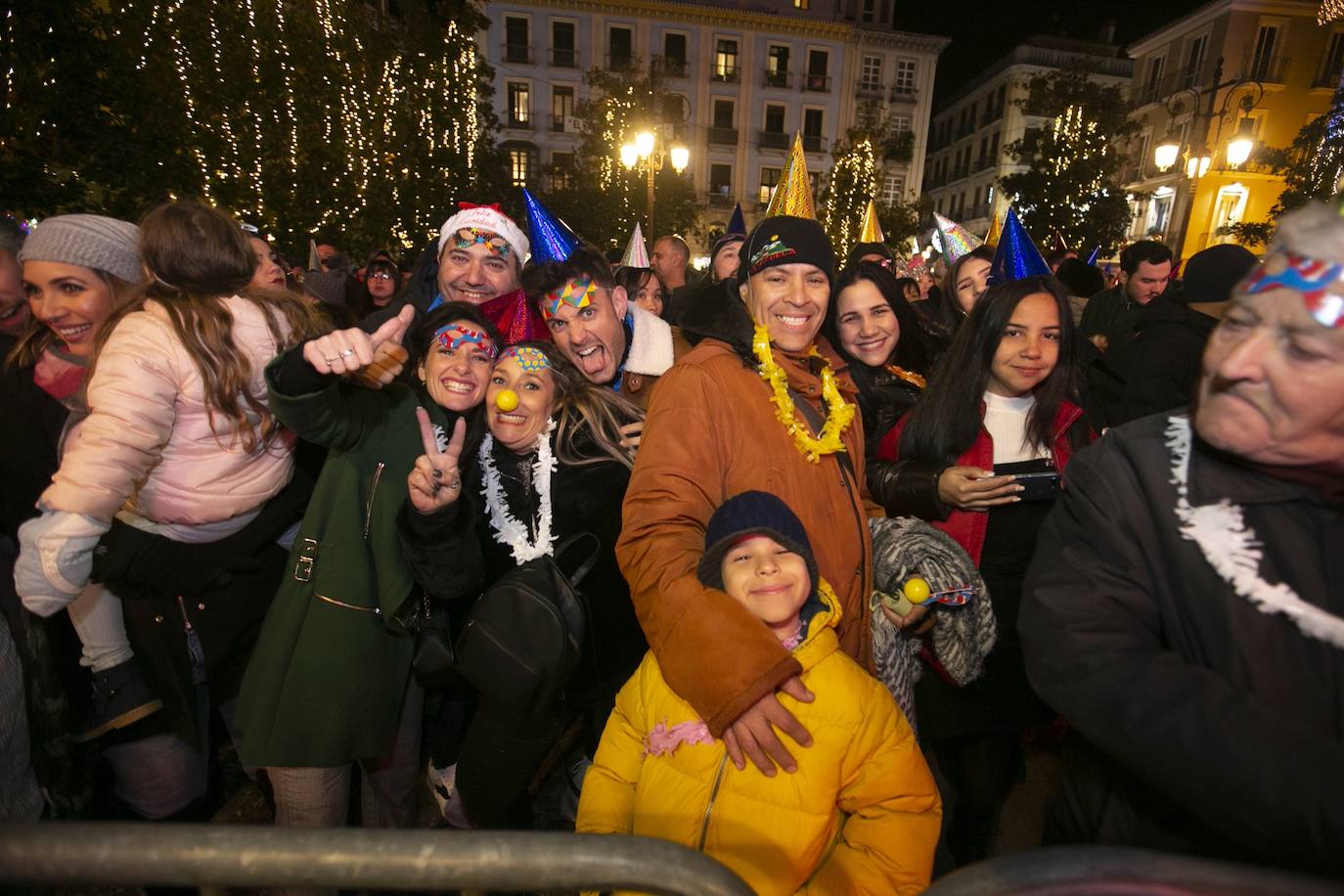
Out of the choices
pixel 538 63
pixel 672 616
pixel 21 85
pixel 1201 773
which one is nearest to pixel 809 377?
pixel 672 616

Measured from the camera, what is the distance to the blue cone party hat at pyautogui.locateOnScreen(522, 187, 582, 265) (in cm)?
408

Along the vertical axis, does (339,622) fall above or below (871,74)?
below

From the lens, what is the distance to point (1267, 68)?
104 feet

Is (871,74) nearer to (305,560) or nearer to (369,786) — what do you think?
(305,560)

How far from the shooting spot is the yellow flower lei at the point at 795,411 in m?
2.07

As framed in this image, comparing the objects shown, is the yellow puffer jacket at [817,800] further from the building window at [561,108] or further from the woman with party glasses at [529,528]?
the building window at [561,108]

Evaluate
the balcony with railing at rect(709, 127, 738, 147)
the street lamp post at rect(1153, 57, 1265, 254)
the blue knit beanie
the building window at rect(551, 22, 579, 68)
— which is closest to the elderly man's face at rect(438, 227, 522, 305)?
the blue knit beanie

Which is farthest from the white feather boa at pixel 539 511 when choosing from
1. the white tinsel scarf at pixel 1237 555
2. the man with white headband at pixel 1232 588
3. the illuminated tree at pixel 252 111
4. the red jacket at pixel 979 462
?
the illuminated tree at pixel 252 111

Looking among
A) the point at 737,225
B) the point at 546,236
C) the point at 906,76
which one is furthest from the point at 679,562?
the point at 906,76

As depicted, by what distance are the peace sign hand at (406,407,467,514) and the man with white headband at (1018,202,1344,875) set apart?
1766 millimetres

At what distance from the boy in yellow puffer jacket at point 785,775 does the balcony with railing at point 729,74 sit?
4720 centimetres

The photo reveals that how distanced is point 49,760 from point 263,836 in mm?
2343

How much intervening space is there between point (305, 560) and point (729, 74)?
4750 cm

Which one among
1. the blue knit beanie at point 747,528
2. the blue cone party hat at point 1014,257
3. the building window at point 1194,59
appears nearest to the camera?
the blue knit beanie at point 747,528
